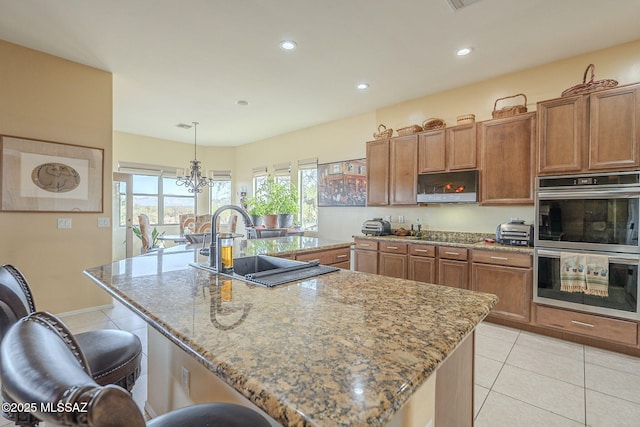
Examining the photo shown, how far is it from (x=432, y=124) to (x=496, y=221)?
4.95 feet

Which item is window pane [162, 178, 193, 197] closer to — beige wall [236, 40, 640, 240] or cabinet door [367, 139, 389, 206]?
beige wall [236, 40, 640, 240]

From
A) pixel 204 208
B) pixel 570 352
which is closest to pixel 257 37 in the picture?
pixel 570 352

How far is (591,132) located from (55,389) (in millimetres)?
3831

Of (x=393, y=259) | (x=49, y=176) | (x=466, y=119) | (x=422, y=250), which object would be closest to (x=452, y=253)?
(x=422, y=250)

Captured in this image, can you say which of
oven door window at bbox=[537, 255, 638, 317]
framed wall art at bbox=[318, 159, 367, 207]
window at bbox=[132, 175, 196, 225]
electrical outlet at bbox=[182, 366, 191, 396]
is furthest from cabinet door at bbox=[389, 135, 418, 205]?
window at bbox=[132, 175, 196, 225]

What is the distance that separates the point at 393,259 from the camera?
157 inches

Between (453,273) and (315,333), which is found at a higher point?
(315,333)

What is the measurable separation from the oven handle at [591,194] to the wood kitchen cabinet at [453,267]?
38.4 inches

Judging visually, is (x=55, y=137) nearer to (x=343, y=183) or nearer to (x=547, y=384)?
(x=343, y=183)

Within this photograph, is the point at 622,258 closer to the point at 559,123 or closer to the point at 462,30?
the point at 559,123

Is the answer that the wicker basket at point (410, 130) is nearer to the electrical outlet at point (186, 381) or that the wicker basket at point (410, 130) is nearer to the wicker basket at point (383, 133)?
the wicker basket at point (383, 133)

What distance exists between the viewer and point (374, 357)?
735 mm

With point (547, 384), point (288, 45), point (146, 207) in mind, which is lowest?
point (547, 384)

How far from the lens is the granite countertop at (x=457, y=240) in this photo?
3122mm
